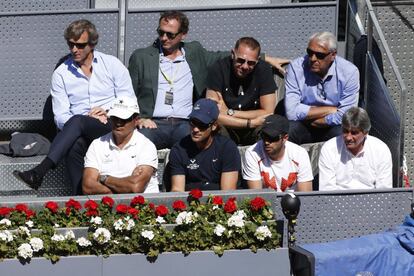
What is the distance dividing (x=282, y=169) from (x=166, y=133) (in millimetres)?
1122

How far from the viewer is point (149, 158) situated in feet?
33.8

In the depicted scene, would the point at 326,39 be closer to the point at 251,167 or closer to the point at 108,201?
the point at 251,167

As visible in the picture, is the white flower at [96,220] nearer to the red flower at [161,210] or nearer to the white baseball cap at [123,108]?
the red flower at [161,210]

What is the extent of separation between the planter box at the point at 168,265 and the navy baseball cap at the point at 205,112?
118 cm

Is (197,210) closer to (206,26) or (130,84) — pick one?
(130,84)

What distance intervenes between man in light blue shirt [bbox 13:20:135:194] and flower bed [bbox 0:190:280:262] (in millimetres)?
1123

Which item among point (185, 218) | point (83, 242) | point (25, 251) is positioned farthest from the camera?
point (185, 218)

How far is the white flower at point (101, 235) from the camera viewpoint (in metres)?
9.47

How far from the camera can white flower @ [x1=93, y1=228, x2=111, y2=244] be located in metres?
9.47

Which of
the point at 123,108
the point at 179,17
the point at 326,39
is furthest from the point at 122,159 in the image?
the point at 326,39

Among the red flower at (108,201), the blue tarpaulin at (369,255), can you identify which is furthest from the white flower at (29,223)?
the blue tarpaulin at (369,255)

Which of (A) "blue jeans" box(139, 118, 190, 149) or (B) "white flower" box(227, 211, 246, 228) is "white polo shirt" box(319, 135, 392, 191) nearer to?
(B) "white flower" box(227, 211, 246, 228)

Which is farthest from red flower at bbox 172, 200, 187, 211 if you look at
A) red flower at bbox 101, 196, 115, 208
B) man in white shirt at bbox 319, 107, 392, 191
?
man in white shirt at bbox 319, 107, 392, 191

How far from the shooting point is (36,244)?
30.9ft
